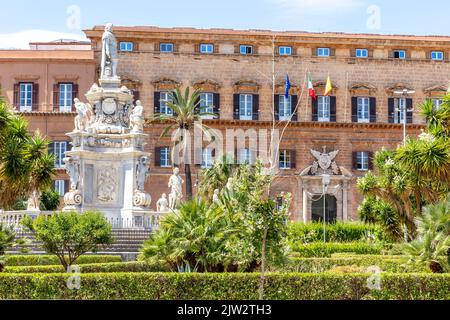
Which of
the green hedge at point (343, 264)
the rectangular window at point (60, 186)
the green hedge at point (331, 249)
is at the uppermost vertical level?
the rectangular window at point (60, 186)

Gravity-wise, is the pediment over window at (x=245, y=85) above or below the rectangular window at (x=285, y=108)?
above

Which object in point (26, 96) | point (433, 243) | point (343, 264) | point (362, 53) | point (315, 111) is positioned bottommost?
point (343, 264)

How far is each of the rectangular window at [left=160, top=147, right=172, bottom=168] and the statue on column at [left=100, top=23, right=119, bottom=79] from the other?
26.7m

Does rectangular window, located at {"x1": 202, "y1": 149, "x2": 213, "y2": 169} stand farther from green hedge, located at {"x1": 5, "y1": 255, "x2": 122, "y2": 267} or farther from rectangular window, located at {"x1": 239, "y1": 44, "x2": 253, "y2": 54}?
green hedge, located at {"x1": 5, "y1": 255, "x2": 122, "y2": 267}

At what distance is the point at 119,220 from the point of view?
33.9m

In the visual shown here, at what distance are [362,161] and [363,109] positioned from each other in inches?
151

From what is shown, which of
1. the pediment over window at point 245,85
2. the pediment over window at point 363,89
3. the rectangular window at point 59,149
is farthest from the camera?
the pediment over window at point 363,89

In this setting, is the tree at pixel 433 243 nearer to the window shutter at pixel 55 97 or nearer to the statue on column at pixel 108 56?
the statue on column at pixel 108 56

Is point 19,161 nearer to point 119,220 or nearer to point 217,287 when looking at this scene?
point 119,220

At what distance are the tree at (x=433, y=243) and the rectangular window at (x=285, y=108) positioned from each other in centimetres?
4175

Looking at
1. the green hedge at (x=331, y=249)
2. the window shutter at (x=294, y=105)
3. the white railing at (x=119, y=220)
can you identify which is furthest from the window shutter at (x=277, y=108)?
the white railing at (x=119, y=220)

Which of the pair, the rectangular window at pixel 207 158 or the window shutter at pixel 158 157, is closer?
the window shutter at pixel 158 157

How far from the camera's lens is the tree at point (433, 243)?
850 inches

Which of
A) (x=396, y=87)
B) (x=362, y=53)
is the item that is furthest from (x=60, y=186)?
(x=396, y=87)
